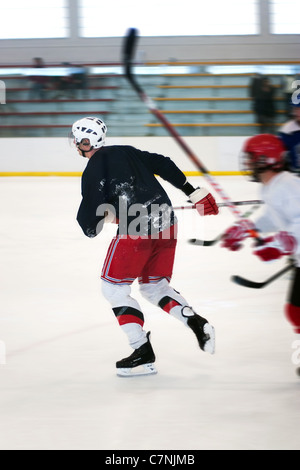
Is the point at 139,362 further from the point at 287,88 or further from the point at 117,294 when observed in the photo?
the point at 287,88

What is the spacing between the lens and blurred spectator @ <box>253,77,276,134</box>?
912cm

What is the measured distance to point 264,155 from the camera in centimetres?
→ 238

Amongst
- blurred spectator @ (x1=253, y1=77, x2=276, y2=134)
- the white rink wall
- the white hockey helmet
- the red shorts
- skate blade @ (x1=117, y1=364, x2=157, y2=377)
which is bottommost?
skate blade @ (x1=117, y1=364, x2=157, y2=377)

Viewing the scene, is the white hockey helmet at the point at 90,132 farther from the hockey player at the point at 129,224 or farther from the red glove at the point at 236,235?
the red glove at the point at 236,235

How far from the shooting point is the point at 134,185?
8.37 feet

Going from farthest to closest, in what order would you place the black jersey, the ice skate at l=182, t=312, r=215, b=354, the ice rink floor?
the ice skate at l=182, t=312, r=215, b=354 < the black jersey < the ice rink floor

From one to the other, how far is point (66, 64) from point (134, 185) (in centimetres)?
852

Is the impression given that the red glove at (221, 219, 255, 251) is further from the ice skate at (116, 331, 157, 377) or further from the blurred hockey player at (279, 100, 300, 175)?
the blurred hockey player at (279, 100, 300, 175)

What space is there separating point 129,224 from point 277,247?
53cm

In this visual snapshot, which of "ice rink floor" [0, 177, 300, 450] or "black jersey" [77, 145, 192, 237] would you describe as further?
"black jersey" [77, 145, 192, 237]

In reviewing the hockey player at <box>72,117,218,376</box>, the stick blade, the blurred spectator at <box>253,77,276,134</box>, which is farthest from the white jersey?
the blurred spectator at <box>253,77,276,134</box>

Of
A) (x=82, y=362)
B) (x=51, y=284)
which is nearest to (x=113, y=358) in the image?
(x=82, y=362)

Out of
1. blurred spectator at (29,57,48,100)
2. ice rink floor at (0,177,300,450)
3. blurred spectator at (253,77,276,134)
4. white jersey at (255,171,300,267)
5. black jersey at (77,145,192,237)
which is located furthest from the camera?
blurred spectator at (29,57,48,100)

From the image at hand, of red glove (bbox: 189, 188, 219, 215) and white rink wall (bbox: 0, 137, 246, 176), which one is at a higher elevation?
white rink wall (bbox: 0, 137, 246, 176)
